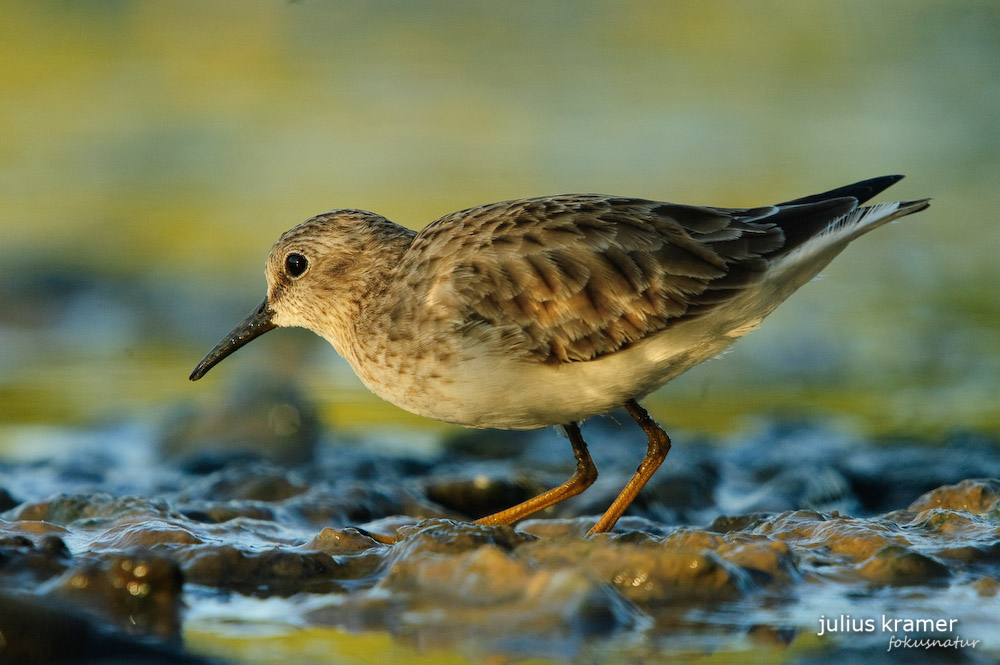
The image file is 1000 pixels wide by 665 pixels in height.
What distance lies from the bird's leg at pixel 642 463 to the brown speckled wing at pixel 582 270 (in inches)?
20.3

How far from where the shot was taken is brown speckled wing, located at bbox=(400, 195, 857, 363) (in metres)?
5.57

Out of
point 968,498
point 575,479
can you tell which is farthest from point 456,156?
point 968,498

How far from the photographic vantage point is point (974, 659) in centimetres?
390

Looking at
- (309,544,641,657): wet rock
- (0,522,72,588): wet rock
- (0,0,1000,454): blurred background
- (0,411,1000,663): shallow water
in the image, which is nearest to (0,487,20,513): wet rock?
(0,411,1000,663): shallow water

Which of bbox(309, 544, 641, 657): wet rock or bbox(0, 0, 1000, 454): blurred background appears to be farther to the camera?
bbox(0, 0, 1000, 454): blurred background

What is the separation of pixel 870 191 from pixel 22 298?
904 centimetres

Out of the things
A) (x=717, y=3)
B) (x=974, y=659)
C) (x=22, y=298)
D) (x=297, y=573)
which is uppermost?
(x=717, y=3)

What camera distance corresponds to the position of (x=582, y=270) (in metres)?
5.66

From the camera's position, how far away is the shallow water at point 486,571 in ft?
13.3

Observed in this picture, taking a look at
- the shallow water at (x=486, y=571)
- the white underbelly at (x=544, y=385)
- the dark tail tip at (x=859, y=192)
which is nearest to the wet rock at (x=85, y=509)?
the shallow water at (x=486, y=571)

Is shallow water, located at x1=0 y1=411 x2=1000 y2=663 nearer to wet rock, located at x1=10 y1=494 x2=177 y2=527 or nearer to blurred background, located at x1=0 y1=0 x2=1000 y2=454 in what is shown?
wet rock, located at x1=10 y1=494 x2=177 y2=527

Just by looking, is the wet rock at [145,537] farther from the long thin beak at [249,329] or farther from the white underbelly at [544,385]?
the long thin beak at [249,329]

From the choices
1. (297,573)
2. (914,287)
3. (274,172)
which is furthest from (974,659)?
(274,172)

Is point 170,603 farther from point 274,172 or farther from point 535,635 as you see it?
point 274,172
